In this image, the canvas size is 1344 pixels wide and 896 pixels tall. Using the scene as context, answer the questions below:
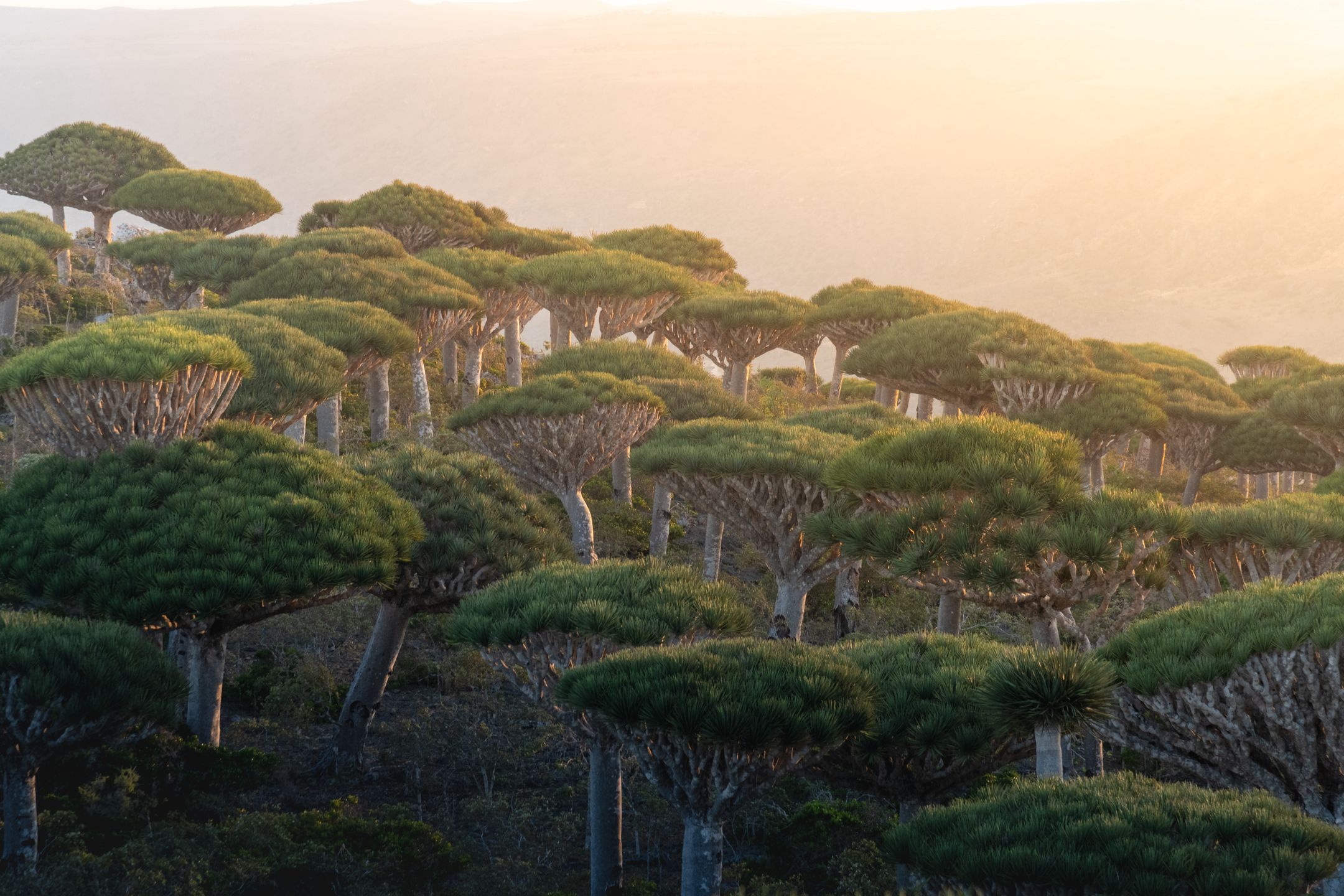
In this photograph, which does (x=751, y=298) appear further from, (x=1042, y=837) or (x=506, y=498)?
(x=1042, y=837)

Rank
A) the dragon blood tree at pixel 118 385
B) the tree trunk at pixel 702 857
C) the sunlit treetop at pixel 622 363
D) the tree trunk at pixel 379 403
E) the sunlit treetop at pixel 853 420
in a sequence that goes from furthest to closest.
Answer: the tree trunk at pixel 379 403 → the sunlit treetop at pixel 622 363 → the sunlit treetop at pixel 853 420 → the dragon blood tree at pixel 118 385 → the tree trunk at pixel 702 857

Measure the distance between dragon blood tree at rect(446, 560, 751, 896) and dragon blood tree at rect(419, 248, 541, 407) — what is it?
23187 mm

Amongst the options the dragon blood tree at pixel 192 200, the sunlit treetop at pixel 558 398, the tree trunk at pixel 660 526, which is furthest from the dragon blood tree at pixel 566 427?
the dragon blood tree at pixel 192 200

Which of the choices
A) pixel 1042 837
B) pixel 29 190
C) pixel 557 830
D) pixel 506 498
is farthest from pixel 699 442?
pixel 29 190

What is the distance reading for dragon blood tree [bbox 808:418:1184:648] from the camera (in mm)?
15086

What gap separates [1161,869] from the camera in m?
9.72

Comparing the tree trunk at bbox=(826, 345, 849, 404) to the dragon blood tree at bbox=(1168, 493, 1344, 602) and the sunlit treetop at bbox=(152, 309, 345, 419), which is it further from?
the sunlit treetop at bbox=(152, 309, 345, 419)

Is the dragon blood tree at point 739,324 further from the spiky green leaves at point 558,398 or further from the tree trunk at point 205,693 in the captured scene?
the tree trunk at point 205,693

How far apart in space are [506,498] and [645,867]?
6920 mm

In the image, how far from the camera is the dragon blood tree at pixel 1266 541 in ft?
61.9

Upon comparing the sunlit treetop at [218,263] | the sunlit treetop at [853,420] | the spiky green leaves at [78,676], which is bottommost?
the spiky green leaves at [78,676]

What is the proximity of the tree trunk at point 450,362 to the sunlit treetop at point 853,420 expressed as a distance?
766 inches

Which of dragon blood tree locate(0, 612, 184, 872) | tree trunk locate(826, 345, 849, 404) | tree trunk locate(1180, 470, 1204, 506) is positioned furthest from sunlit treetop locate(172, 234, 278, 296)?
tree trunk locate(1180, 470, 1204, 506)

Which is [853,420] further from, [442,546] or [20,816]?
[20,816]
